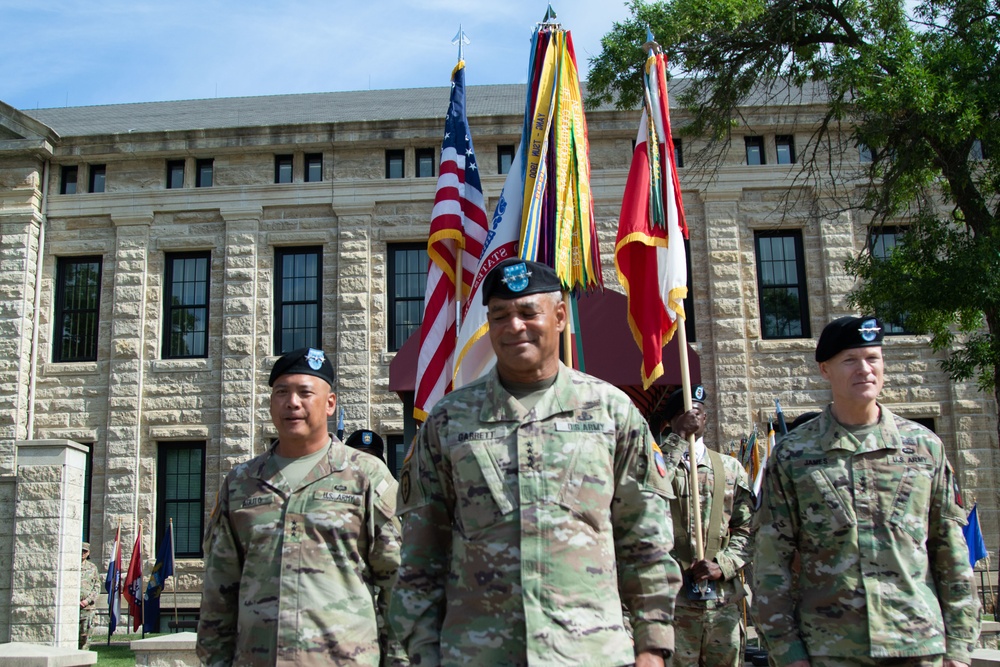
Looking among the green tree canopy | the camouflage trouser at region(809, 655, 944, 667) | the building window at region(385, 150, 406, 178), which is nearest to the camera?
the camouflage trouser at region(809, 655, 944, 667)

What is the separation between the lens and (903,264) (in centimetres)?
1235

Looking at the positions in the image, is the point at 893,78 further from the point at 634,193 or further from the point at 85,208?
the point at 85,208

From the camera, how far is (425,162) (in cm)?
1961

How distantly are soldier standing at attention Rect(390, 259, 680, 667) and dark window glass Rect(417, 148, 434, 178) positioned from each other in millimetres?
16141

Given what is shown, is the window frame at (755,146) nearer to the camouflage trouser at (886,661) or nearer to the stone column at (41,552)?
the stone column at (41,552)

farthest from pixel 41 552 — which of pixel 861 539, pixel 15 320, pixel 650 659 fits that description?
pixel 650 659

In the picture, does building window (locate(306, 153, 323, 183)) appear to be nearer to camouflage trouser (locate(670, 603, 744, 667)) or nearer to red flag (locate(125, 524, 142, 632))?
red flag (locate(125, 524, 142, 632))

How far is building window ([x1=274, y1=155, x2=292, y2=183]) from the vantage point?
19.7 meters

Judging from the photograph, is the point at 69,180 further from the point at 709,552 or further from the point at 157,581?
the point at 709,552

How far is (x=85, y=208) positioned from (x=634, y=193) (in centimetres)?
1505

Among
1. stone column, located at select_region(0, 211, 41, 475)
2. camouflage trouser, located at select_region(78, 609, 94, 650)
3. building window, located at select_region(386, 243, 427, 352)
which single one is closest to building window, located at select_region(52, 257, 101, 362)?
stone column, located at select_region(0, 211, 41, 475)

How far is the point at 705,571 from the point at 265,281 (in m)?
14.5

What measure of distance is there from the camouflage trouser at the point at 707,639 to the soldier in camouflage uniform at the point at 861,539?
1462 millimetres

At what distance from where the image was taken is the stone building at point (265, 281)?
722 inches
